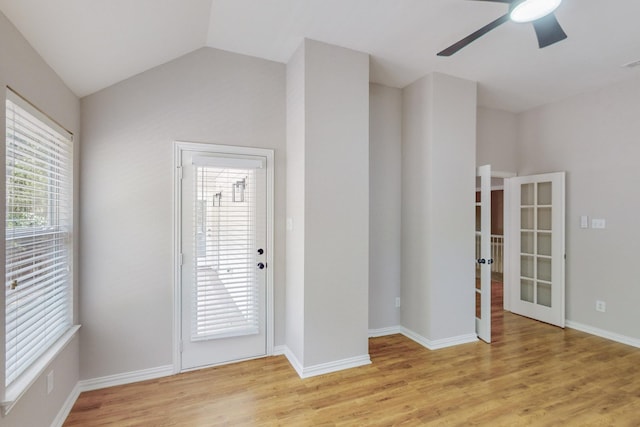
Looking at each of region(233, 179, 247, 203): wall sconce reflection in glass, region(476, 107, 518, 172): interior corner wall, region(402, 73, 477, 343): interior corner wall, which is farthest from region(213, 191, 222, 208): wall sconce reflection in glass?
region(476, 107, 518, 172): interior corner wall

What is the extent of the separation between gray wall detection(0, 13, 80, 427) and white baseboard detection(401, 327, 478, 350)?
3.22 metres

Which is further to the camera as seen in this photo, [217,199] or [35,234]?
[217,199]

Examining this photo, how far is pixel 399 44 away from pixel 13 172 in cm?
300

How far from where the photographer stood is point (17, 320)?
1752mm

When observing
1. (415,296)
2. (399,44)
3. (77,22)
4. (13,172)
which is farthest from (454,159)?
(13,172)

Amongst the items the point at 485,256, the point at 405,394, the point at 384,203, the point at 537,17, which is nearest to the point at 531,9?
the point at 537,17

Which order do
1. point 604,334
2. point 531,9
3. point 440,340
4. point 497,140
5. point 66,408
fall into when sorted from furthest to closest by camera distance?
point 497,140
point 604,334
point 440,340
point 66,408
point 531,9

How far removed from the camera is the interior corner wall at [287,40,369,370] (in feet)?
9.14

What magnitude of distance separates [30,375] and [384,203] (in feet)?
10.8

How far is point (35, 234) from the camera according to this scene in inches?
76.9

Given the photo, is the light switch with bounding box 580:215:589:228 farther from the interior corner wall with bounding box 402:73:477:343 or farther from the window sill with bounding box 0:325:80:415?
the window sill with bounding box 0:325:80:415

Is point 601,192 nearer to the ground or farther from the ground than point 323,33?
nearer to the ground

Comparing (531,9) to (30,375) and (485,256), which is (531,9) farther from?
(30,375)

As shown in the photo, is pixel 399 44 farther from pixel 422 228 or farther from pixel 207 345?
pixel 207 345
